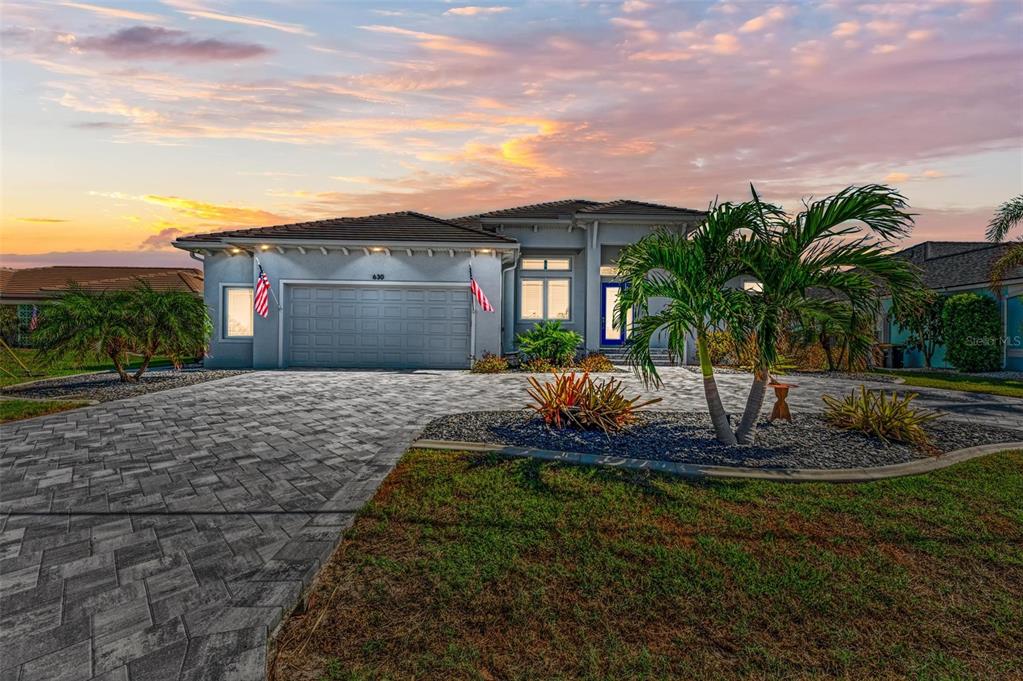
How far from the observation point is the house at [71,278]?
26453 millimetres

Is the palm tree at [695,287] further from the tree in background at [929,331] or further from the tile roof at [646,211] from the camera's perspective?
the tree in background at [929,331]

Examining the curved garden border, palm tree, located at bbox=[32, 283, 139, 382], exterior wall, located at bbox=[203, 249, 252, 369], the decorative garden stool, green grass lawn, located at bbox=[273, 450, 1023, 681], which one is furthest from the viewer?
exterior wall, located at bbox=[203, 249, 252, 369]

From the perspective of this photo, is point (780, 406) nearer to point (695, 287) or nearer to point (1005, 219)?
point (695, 287)

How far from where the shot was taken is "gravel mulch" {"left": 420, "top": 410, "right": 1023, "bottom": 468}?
16.3 ft

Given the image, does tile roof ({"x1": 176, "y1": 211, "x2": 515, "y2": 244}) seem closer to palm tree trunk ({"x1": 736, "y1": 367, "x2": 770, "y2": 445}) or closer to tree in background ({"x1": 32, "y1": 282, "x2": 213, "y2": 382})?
tree in background ({"x1": 32, "y1": 282, "x2": 213, "y2": 382})

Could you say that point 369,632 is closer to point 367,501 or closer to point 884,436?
point 367,501

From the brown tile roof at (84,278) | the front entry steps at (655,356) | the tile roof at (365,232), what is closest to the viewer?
the tile roof at (365,232)

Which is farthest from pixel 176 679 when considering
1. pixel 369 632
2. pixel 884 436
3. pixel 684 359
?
pixel 684 359

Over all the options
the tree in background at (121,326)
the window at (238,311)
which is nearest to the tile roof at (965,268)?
the tree in background at (121,326)

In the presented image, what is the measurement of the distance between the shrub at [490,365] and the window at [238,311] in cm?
770

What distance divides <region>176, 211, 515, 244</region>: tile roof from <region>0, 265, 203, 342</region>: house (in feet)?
47.9

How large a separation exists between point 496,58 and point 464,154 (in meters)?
3.84

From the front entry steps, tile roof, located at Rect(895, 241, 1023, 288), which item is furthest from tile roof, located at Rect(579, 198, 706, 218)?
tile roof, located at Rect(895, 241, 1023, 288)

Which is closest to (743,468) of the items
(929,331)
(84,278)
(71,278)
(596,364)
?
(596,364)
